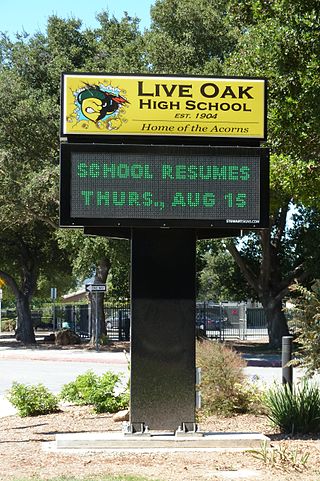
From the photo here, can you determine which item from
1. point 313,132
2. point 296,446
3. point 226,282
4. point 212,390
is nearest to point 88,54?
point 226,282

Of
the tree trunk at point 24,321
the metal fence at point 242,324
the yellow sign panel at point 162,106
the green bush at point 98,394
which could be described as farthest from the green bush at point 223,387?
the metal fence at point 242,324

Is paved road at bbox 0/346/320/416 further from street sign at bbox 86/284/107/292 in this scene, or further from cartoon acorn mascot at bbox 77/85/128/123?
cartoon acorn mascot at bbox 77/85/128/123

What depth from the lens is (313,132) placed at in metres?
14.3

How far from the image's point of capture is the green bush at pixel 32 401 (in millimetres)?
12539

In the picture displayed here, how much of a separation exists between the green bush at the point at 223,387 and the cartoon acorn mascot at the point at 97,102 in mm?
3956

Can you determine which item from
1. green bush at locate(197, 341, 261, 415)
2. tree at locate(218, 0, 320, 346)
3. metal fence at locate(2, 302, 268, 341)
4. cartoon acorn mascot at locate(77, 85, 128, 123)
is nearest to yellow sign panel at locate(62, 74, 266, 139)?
cartoon acorn mascot at locate(77, 85, 128, 123)

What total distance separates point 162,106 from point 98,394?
470 cm

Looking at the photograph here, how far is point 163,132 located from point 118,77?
83cm

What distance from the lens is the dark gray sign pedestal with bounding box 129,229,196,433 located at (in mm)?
9945

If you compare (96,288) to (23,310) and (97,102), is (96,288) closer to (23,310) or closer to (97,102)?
(23,310)

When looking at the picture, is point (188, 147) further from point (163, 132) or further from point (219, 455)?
point (219, 455)

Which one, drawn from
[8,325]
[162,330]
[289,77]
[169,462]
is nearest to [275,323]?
[289,77]

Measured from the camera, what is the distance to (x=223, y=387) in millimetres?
11859

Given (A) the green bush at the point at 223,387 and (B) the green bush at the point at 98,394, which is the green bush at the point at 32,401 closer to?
(B) the green bush at the point at 98,394
